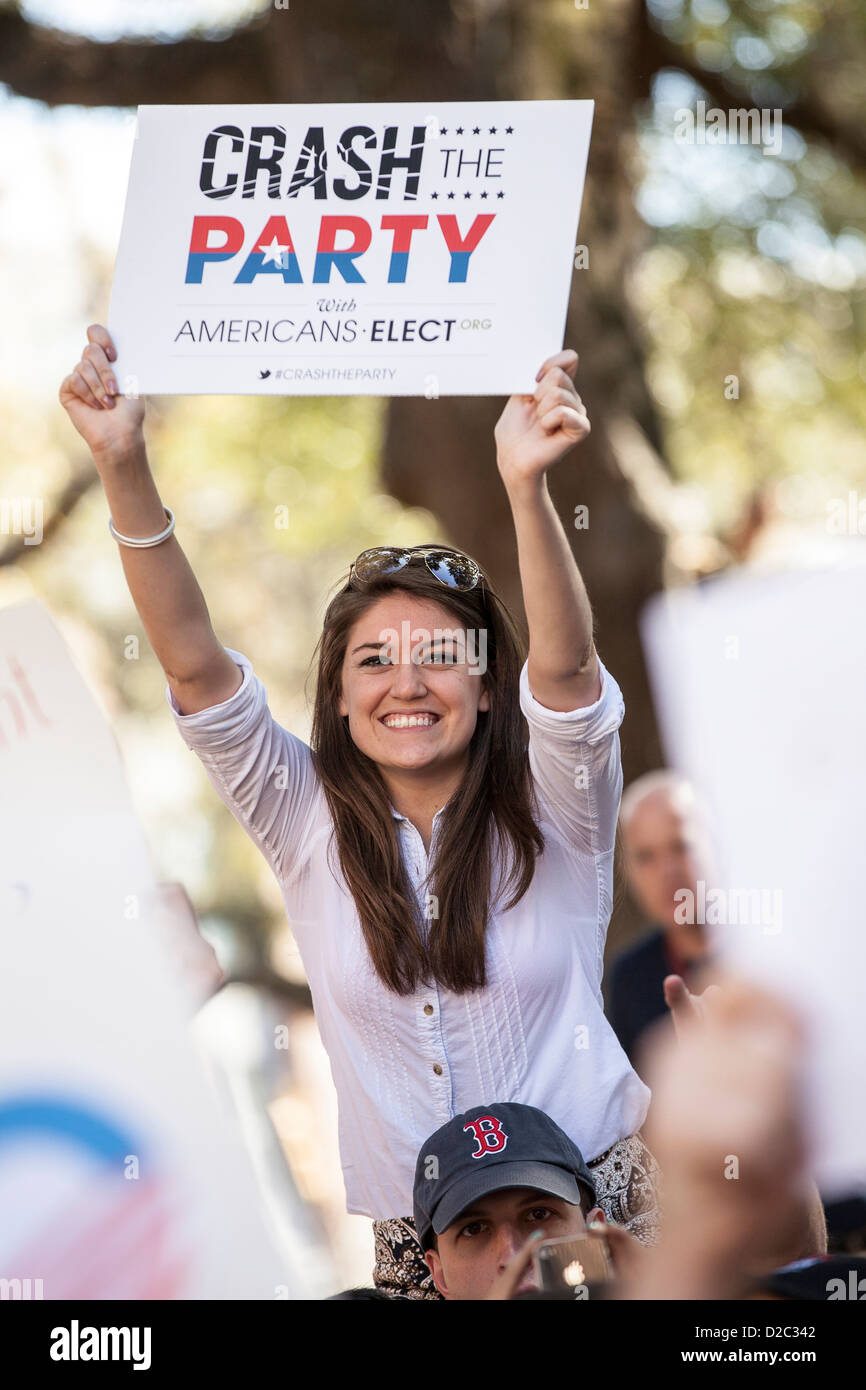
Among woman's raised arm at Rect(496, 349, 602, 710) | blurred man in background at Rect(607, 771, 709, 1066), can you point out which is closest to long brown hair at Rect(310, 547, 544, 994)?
woman's raised arm at Rect(496, 349, 602, 710)

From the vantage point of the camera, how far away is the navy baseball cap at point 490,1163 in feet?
7.55

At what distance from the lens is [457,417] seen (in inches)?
206

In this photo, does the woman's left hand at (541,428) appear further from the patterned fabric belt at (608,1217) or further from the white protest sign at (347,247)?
the patterned fabric belt at (608,1217)

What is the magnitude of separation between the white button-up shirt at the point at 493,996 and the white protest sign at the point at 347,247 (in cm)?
58

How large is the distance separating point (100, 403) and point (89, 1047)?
4.50 ft

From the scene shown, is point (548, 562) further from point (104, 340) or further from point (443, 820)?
point (104, 340)

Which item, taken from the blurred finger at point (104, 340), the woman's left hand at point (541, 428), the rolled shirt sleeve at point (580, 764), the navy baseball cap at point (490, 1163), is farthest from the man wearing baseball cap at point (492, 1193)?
the blurred finger at point (104, 340)

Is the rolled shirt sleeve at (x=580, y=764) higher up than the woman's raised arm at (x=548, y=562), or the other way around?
the woman's raised arm at (x=548, y=562)

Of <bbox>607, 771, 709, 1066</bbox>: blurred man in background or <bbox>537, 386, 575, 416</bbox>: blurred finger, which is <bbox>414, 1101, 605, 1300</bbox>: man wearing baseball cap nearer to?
<bbox>537, 386, 575, 416</bbox>: blurred finger

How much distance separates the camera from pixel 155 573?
257 cm

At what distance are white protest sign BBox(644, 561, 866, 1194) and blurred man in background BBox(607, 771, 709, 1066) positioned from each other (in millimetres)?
75
